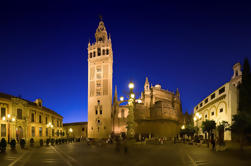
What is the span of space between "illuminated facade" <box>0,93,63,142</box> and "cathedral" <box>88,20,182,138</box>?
26967mm

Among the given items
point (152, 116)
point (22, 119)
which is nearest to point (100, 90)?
point (152, 116)

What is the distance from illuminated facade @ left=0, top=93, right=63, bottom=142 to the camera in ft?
125

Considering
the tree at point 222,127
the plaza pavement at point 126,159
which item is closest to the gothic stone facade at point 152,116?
the tree at point 222,127

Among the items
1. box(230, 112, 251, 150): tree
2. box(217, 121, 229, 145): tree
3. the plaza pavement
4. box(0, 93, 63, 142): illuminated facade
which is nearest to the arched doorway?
box(0, 93, 63, 142): illuminated facade

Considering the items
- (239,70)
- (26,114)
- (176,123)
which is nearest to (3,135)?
(26,114)

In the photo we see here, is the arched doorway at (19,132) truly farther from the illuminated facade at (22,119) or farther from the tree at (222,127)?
the tree at (222,127)

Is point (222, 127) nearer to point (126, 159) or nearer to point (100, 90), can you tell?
point (126, 159)

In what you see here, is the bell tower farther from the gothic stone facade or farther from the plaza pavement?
the plaza pavement

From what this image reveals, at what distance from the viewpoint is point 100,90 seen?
84.1m

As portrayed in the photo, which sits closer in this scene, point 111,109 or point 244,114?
point 244,114

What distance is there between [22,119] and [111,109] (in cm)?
4175

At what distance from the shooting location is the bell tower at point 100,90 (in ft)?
265

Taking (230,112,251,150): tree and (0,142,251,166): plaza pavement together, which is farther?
(230,112,251,150): tree

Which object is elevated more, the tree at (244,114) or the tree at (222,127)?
the tree at (244,114)
